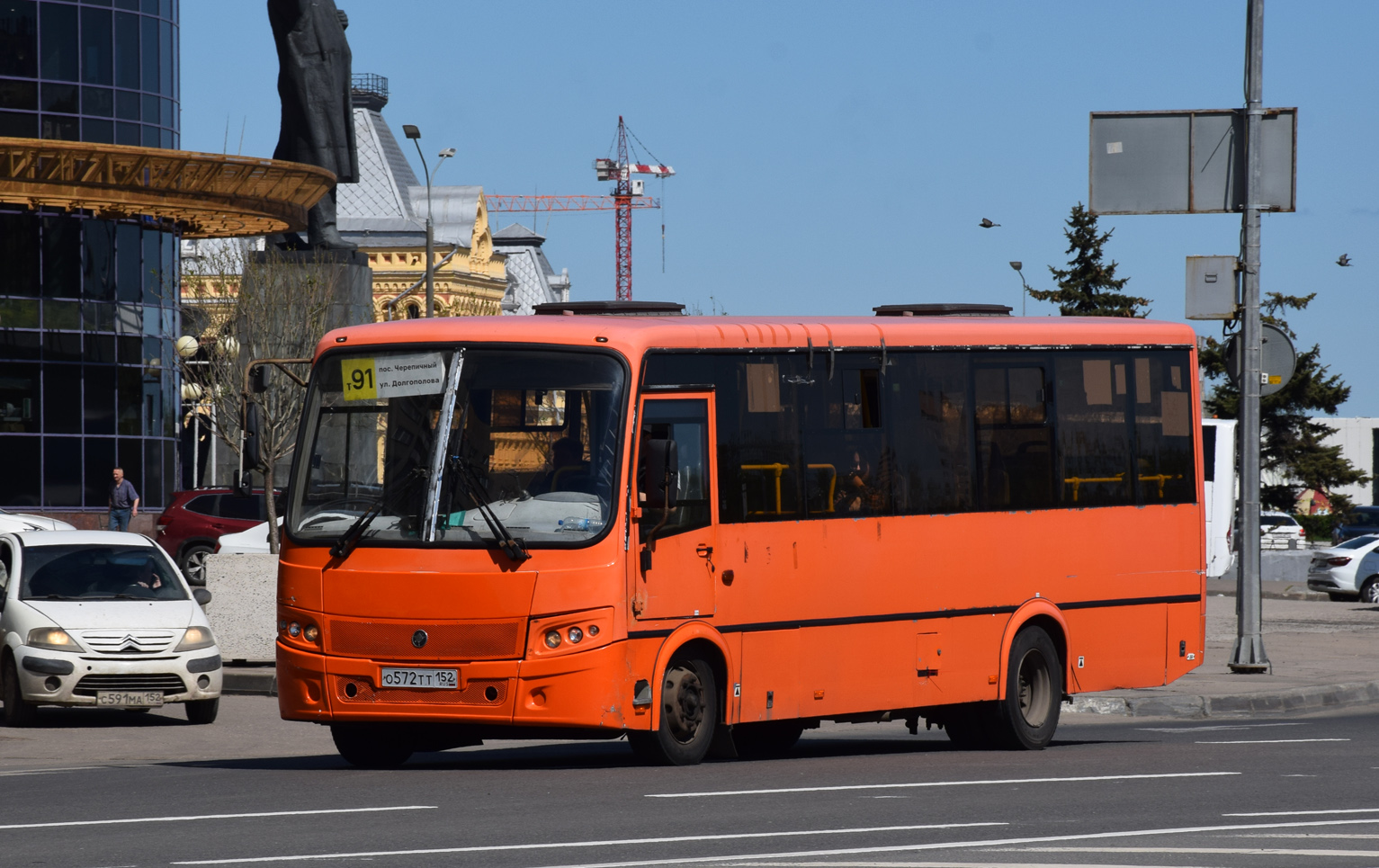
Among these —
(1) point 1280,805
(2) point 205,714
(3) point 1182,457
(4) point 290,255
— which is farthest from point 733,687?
(4) point 290,255

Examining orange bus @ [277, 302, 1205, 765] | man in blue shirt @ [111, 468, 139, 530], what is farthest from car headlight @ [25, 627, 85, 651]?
man in blue shirt @ [111, 468, 139, 530]

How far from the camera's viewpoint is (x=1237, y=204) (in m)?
22.0

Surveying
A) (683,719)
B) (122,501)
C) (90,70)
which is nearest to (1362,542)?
(122,501)

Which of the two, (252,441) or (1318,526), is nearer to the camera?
(252,441)

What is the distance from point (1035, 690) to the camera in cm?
1464

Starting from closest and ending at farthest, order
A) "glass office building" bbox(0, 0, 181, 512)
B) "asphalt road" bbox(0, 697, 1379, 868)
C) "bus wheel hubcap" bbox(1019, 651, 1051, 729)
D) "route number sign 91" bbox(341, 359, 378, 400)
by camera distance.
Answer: "asphalt road" bbox(0, 697, 1379, 868), "route number sign 91" bbox(341, 359, 378, 400), "bus wheel hubcap" bbox(1019, 651, 1051, 729), "glass office building" bbox(0, 0, 181, 512)

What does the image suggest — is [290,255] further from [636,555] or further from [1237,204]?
[636,555]

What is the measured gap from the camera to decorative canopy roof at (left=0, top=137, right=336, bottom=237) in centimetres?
4384

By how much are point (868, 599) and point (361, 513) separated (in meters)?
3.28

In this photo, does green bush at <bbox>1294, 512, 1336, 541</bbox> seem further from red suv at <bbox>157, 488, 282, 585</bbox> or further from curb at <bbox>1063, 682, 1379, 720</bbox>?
curb at <bbox>1063, 682, 1379, 720</bbox>

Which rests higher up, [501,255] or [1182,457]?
[501,255]

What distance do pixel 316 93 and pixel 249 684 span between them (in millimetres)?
27929

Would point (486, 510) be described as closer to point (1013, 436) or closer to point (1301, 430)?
point (1013, 436)

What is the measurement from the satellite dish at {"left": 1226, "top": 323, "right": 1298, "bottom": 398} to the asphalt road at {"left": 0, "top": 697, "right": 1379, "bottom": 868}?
7317 mm
